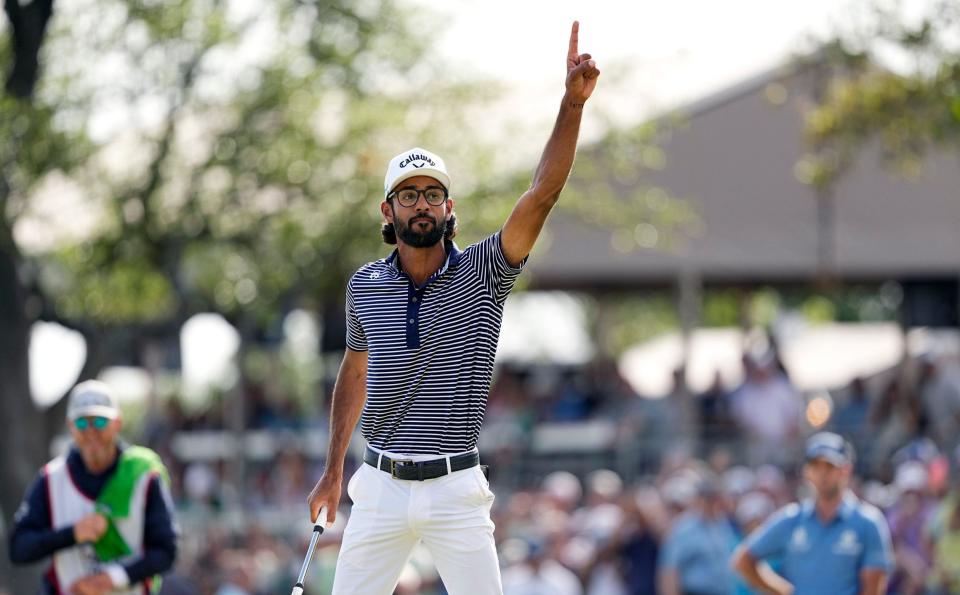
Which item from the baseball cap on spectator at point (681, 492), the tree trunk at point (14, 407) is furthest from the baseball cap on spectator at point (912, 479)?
the tree trunk at point (14, 407)

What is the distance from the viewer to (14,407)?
711 inches

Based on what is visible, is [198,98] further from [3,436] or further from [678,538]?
[678,538]

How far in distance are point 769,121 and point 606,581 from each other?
25.6 feet

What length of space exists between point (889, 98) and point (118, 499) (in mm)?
8675

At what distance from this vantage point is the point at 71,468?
952 centimetres

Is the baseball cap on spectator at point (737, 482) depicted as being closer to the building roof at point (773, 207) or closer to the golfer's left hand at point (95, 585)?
the building roof at point (773, 207)

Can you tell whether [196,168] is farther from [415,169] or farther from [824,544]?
[415,169]

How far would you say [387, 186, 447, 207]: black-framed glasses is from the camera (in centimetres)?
712

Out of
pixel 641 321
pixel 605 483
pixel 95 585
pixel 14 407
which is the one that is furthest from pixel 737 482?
pixel 641 321

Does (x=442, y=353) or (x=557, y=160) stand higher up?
(x=557, y=160)

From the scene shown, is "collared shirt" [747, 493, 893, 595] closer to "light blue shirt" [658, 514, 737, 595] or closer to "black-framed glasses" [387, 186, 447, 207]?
"black-framed glasses" [387, 186, 447, 207]

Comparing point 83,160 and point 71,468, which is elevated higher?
point 83,160

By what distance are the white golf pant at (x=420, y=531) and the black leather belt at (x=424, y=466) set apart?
0.02 metres

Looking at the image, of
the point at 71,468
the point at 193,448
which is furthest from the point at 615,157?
the point at 71,468
